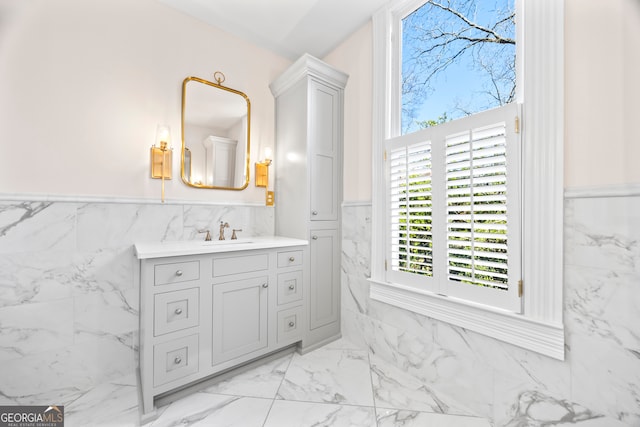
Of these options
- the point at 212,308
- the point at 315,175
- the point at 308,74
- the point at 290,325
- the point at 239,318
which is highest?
the point at 308,74

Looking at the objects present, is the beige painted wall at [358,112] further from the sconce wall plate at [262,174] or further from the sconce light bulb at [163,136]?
the sconce light bulb at [163,136]

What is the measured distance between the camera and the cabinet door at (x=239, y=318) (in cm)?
167

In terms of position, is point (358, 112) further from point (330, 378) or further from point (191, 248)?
point (330, 378)

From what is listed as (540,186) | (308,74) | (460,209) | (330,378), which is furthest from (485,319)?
(308,74)

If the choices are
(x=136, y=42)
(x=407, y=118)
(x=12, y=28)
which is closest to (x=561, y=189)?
(x=407, y=118)

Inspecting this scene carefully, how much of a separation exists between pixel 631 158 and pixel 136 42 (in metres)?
2.85

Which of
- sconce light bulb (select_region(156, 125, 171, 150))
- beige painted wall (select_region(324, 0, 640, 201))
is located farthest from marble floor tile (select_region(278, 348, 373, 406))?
sconce light bulb (select_region(156, 125, 171, 150))

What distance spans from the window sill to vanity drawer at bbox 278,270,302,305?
0.66m

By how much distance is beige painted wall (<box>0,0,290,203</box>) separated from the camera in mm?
1530

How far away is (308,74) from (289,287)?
5.69 feet

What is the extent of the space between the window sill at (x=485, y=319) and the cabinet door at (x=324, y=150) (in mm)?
808

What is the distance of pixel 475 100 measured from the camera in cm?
159

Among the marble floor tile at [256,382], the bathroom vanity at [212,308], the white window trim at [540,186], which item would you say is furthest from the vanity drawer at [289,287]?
the white window trim at [540,186]

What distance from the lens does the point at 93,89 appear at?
1.73 meters
